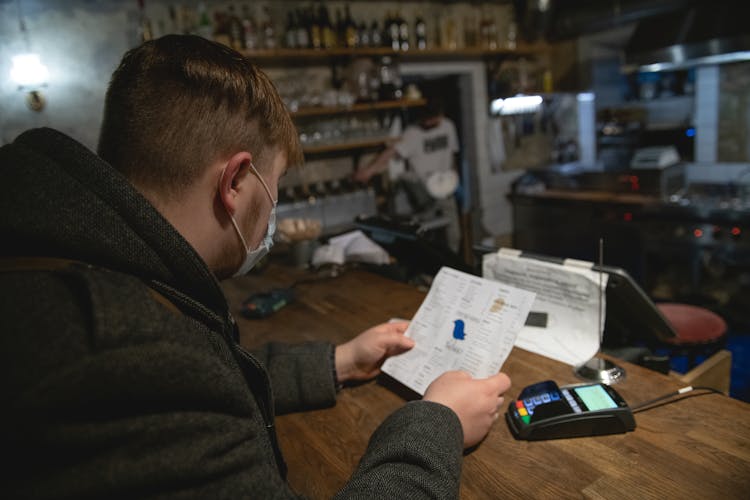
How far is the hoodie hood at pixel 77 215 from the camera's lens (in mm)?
604

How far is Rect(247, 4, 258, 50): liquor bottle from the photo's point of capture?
3.78 meters

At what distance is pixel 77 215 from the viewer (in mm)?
618

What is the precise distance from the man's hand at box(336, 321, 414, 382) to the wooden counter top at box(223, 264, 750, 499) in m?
0.04

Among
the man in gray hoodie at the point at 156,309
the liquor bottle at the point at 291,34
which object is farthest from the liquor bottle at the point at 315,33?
the man in gray hoodie at the point at 156,309

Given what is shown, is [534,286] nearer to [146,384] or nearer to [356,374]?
[356,374]

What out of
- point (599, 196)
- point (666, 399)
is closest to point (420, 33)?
point (599, 196)

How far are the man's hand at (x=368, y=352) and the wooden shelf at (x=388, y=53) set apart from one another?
3.05 m

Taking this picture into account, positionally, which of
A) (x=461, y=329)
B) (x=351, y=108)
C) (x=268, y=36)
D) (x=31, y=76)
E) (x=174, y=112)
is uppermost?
(x=268, y=36)

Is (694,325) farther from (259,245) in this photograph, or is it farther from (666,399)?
(259,245)

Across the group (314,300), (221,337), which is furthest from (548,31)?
(221,337)

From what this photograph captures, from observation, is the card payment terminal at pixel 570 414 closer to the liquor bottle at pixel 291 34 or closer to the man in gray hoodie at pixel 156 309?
the man in gray hoodie at pixel 156 309

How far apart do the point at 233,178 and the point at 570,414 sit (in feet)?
2.53

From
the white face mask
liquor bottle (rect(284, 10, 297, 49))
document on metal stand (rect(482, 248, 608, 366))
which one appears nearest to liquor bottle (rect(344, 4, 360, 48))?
liquor bottle (rect(284, 10, 297, 49))

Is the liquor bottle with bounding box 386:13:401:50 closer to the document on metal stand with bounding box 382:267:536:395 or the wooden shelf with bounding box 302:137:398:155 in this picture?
the wooden shelf with bounding box 302:137:398:155
